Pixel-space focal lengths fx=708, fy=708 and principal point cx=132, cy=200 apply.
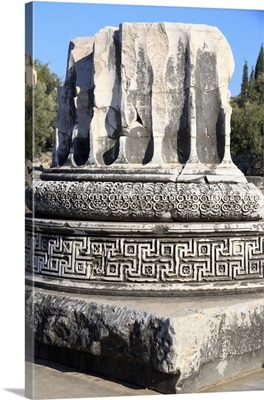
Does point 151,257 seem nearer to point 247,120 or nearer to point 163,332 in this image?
point 163,332

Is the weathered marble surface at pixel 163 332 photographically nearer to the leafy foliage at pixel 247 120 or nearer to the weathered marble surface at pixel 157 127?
the weathered marble surface at pixel 157 127

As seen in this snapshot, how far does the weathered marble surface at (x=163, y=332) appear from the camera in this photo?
14.9 feet

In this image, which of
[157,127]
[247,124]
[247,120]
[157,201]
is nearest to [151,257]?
[157,201]

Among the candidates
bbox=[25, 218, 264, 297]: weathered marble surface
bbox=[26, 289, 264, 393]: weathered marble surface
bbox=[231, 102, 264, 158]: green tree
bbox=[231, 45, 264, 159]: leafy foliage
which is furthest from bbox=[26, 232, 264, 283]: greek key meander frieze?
bbox=[231, 102, 264, 158]: green tree

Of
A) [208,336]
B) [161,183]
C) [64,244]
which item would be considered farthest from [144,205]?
[208,336]

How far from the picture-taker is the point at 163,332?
452 cm

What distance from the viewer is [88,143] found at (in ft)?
19.6

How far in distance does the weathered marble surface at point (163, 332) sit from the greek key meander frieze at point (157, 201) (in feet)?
2.10

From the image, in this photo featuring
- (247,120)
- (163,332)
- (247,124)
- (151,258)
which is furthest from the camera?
(247,120)

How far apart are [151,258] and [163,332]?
31.5 inches

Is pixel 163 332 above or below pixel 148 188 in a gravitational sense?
below

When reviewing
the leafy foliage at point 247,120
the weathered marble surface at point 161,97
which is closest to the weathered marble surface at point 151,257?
the weathered marble surface at point 161,97

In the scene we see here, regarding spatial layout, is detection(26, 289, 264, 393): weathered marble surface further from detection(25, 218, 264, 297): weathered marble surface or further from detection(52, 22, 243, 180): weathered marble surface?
Answer: detection(52, 22, 243, 180): weathered marble surface

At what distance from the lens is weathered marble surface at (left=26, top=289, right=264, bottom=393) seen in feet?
14.9
